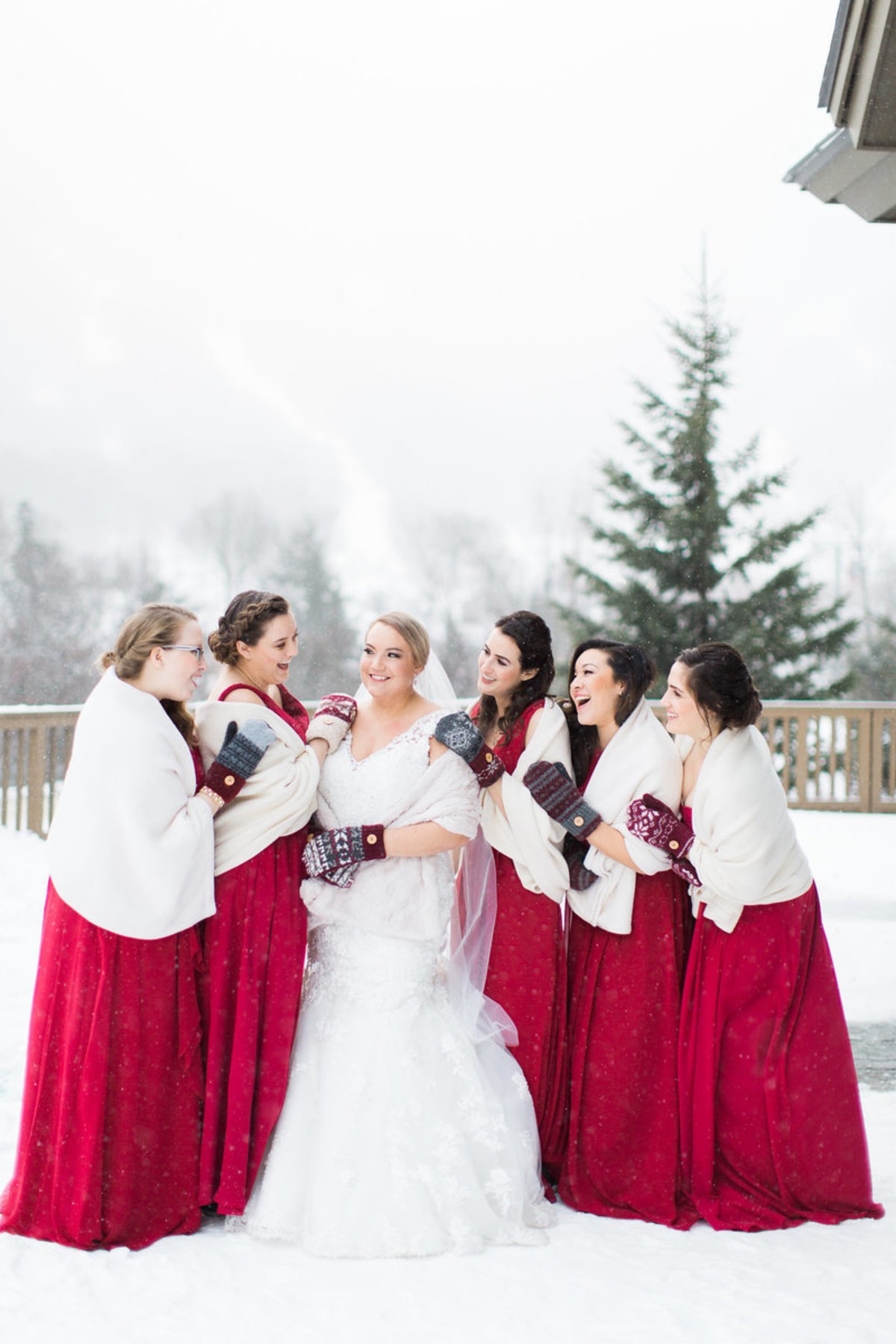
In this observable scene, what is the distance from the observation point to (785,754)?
10234 millimetres

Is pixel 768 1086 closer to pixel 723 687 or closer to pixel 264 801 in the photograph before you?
pixel 723 687

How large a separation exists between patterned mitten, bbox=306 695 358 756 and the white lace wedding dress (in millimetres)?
40

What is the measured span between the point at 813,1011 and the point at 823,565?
74.1 feet

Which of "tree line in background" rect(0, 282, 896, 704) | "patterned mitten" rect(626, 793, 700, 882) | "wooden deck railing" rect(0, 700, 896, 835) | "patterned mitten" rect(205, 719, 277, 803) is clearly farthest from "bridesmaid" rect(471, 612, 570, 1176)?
"tree line in background" rect(0, 282, 896, 704)

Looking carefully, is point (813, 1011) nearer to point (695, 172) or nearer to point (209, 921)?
point (209, 921)

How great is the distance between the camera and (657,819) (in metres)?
2.96

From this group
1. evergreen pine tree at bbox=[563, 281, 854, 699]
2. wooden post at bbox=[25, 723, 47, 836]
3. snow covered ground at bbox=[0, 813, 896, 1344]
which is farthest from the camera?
evergreen pine tree at bbox=[563, 281, 854, 699]

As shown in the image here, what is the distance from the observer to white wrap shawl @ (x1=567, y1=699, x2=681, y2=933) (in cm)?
304

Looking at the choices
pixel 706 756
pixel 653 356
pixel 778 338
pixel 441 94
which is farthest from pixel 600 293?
pixel 706 756

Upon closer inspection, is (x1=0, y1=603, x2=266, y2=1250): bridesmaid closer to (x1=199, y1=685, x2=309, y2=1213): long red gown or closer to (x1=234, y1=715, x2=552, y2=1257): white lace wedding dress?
(x1=199, y1=685, x2=309, y2=1213): long red gown

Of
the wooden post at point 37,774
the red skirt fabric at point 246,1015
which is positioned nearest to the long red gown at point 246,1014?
the red skirt fabric at point 246,1015

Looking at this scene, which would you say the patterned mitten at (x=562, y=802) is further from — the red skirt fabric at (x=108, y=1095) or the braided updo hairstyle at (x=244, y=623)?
the red skirt fabric at (x=108, y=1095)

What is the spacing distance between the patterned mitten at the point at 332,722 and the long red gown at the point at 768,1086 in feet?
3.75

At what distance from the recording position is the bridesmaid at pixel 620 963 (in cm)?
298
